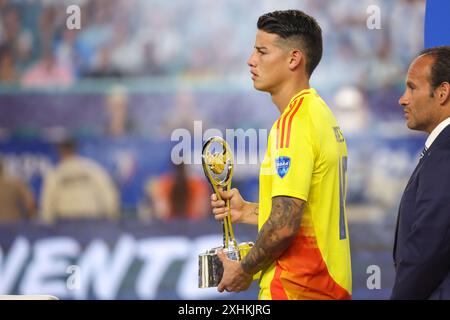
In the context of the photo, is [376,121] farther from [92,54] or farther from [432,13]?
[432,13]

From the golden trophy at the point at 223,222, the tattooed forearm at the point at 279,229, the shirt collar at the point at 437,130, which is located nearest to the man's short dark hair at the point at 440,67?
the shirt collar at the point at 437,130

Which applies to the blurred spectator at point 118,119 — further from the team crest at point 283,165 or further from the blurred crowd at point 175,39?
the team crest at point 283,165

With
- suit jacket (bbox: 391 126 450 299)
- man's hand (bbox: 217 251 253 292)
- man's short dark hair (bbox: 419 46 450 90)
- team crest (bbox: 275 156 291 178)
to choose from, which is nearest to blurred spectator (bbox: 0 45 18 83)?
man's hand (bbox: 217 251 253 292)

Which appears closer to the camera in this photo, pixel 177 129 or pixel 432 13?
pixel 432 13

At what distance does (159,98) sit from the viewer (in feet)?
26.4

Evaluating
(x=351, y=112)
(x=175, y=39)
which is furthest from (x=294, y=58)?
(x=175, y=39)

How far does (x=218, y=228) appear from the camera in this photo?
7.32 m

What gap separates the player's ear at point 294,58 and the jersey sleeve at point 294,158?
0.74ft

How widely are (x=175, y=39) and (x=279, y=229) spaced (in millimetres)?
5612

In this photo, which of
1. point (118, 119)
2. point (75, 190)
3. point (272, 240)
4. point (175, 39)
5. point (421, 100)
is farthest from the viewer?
point (175, 39)

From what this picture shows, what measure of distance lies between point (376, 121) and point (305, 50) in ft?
16.1

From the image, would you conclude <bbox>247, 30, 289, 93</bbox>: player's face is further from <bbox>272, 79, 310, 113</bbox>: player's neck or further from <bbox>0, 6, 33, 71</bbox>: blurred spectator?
<bbox>0, 6, 33, 71</bbox>: blurred spectator

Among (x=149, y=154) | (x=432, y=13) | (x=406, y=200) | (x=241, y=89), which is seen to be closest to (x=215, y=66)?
(x=241, y=89)

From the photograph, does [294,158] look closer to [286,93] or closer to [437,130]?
[286,93]
